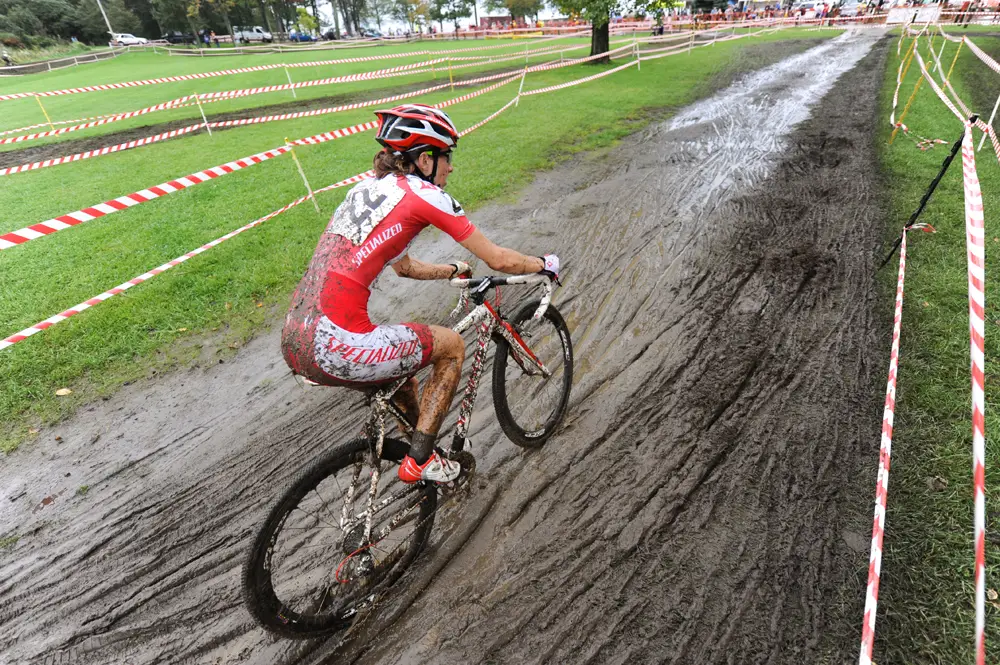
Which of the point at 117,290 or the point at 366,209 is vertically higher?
the point at 366,209

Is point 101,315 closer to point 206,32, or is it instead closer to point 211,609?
point 211,609

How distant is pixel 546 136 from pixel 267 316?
28.2 ft

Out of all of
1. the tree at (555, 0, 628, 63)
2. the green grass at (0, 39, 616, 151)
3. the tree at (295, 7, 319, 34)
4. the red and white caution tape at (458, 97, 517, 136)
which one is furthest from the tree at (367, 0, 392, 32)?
the red and white caution tape at (458, 97, 517, 136)

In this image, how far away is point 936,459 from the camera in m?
3.16

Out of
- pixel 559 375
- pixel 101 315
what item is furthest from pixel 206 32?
pixel 559 375

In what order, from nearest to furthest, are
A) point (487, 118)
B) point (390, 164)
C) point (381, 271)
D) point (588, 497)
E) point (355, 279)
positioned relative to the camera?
point (355, 279)
point (381, 271)
point (390, 164)
point (588, 497)
point (487, 118)

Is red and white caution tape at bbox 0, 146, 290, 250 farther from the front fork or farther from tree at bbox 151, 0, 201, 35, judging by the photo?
tree at bbox 151, 0, 201, 35

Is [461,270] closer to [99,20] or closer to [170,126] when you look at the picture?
[170,126]

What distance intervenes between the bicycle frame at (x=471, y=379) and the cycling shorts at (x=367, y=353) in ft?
0.55

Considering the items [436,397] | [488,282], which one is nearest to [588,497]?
[436,397]

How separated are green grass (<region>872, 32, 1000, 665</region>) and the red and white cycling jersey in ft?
9.87

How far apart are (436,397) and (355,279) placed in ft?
2.71

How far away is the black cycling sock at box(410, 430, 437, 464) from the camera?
105 inches

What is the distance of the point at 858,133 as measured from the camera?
10297 mm
